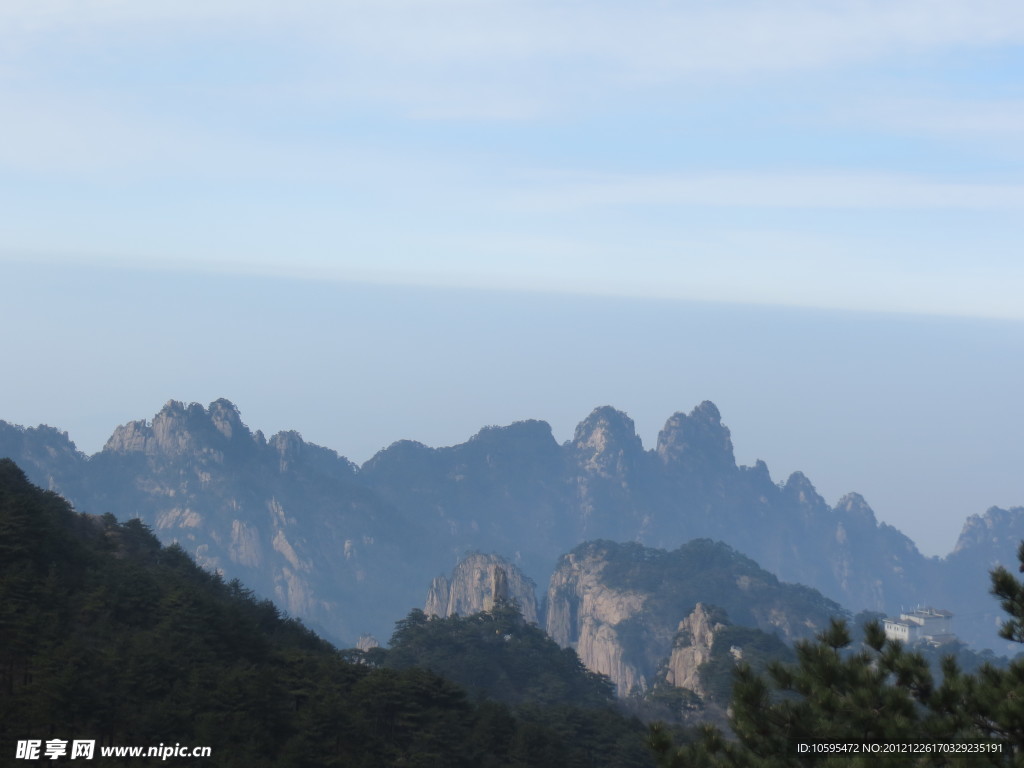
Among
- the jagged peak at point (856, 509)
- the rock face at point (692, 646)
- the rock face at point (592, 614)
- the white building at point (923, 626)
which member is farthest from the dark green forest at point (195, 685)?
the jagged peak at point (856, 509)

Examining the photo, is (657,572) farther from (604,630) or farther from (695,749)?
(695,749)

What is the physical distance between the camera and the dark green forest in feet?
88.7

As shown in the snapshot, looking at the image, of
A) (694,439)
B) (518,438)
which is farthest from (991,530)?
(518,438)

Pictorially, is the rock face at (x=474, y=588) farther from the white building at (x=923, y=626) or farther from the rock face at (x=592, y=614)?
the white building at (x=923, y=626)

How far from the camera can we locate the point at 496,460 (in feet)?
601

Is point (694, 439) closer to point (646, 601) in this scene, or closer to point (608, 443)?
point (608, 443)

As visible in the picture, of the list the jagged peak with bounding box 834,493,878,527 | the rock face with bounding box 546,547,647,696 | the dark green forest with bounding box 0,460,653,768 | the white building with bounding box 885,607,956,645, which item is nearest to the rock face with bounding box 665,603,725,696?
the rock face with bounding box 546,547,647,696

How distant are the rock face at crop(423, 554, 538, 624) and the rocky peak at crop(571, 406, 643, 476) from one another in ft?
205

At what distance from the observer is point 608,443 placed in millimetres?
178125

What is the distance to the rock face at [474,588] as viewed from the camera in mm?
107188

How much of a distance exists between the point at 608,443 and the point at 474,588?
7013 centimetres

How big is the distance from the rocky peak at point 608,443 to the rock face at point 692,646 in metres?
93.6

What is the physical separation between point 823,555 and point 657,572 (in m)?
72.9

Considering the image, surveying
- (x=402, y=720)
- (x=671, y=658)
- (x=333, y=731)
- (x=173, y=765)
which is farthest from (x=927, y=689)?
(x=671, y=658)
